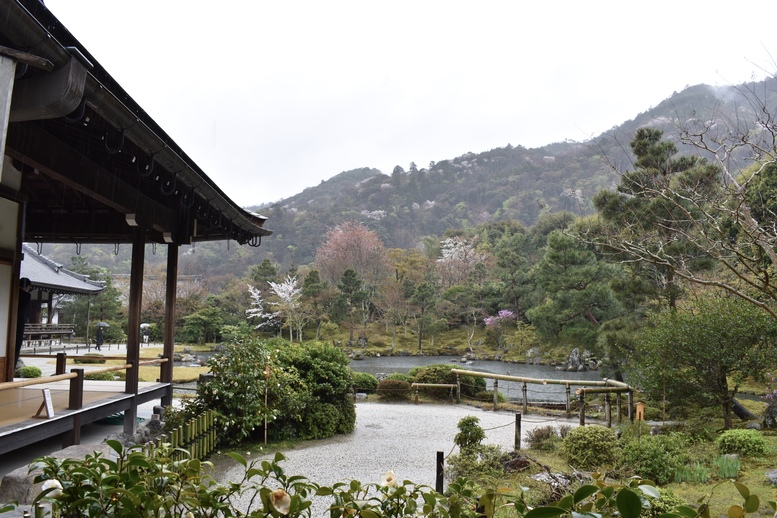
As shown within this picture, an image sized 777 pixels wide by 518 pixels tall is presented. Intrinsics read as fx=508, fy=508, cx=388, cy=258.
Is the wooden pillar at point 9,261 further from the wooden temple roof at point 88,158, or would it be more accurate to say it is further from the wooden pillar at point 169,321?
the wooden pillar at point 169,321

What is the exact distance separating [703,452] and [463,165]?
67888 mm

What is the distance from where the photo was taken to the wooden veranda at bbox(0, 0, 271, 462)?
241cm

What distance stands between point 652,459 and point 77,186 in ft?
20.6

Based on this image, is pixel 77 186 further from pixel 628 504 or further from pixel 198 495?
pixel 628 504

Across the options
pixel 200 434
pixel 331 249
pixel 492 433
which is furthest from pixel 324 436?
pixel 331 249

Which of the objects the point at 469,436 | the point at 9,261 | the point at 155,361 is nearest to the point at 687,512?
the point at 469,436

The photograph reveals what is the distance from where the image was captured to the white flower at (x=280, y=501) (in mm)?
1060

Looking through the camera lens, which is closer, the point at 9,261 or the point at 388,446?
the point at 9,261

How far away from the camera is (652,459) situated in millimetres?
5398

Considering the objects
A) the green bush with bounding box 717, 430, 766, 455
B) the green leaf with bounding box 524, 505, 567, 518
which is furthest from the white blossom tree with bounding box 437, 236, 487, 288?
the green leaf with bounding box 524, 505, 567, 518

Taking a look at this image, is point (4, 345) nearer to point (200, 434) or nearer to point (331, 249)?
point (200, 434)

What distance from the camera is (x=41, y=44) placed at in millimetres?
2203

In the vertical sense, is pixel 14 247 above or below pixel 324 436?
above

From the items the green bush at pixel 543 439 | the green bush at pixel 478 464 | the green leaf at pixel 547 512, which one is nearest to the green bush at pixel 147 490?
the green leaf at pixel 547 512
